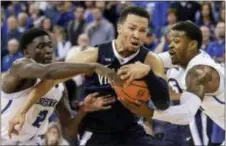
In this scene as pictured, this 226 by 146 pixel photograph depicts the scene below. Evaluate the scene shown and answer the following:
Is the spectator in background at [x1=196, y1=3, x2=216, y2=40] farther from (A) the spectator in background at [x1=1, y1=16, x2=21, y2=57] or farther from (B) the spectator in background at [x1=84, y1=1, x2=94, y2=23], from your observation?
(A) the spectator in background at [x1=1, y1=16, x2=21, y2=57]

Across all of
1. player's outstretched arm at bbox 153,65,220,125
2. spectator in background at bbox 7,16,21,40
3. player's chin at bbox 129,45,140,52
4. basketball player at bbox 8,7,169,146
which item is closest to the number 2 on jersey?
basketball player at bbox 8,7,169,146

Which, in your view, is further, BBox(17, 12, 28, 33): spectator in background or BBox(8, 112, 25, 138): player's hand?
BBox(17, 12, 28, 33): spectator in background

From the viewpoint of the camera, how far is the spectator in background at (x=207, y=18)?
11.0 metres

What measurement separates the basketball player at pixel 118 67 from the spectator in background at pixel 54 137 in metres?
2.80

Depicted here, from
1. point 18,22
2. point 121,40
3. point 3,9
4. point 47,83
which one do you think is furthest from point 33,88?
point 3,9

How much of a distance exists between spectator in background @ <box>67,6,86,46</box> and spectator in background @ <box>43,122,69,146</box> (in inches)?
117

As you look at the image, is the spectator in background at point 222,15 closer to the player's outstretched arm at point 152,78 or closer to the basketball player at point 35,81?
the basketball player at point 35,81

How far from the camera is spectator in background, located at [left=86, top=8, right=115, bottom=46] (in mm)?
11469

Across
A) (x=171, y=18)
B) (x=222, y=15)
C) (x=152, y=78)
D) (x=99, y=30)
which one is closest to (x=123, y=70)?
(x=152, y=78)

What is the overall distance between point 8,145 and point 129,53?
2025 millimetres

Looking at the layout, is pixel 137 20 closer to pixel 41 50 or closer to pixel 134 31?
pixel 134 31

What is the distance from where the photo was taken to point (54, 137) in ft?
29.8

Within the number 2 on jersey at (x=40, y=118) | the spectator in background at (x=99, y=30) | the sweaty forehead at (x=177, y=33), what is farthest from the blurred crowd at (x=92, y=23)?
the number 2 on jersey at (x=40, y=118)

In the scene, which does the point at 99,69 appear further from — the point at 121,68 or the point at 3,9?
the point at 3,9
